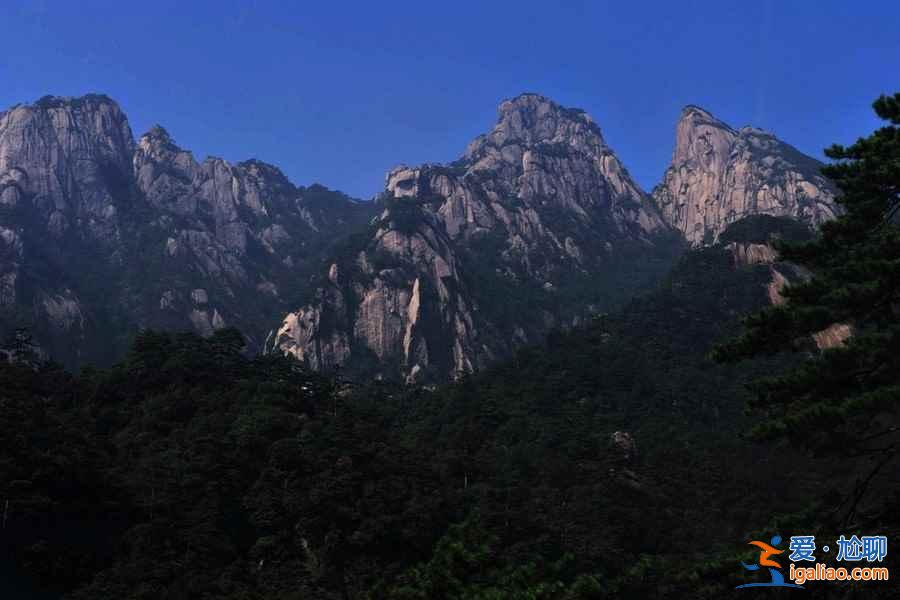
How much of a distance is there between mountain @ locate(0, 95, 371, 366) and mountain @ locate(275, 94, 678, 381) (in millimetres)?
14257

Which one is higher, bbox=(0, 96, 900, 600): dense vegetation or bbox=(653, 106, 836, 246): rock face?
bbox=(653, 106, 836, 246): rock face

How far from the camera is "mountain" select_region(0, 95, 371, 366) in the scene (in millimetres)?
111562

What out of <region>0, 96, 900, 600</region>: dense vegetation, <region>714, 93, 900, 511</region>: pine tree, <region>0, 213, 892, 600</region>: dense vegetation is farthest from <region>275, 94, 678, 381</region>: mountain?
<region>714, 93, 900, 511</region>: pine tree

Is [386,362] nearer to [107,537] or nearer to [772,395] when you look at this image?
[107,537]

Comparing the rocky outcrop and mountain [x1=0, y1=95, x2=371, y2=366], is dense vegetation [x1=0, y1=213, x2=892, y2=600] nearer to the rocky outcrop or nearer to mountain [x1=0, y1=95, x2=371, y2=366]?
the rocky outcrop

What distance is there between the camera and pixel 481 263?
5969 inches

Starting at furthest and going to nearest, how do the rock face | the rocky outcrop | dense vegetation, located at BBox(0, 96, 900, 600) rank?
the rock face < the rocky outcrop < dense vegetation, located at BBox(0, 96, 900, 600)

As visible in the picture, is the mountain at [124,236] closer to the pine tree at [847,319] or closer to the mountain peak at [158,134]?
the mountain peak at [158,134]

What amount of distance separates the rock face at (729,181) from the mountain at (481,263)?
6939 millimetres

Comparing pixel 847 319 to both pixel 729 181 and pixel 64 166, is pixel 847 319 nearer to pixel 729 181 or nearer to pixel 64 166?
pixel 64 166

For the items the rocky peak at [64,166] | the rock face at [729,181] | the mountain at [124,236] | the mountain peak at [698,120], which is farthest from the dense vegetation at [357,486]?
the mountain peak at [698,120]

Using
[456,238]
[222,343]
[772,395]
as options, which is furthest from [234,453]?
[456,238]

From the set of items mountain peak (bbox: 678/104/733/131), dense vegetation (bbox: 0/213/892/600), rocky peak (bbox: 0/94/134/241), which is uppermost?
mountain peak (bbox: 678/104/733/131)

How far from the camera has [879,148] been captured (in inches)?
678
